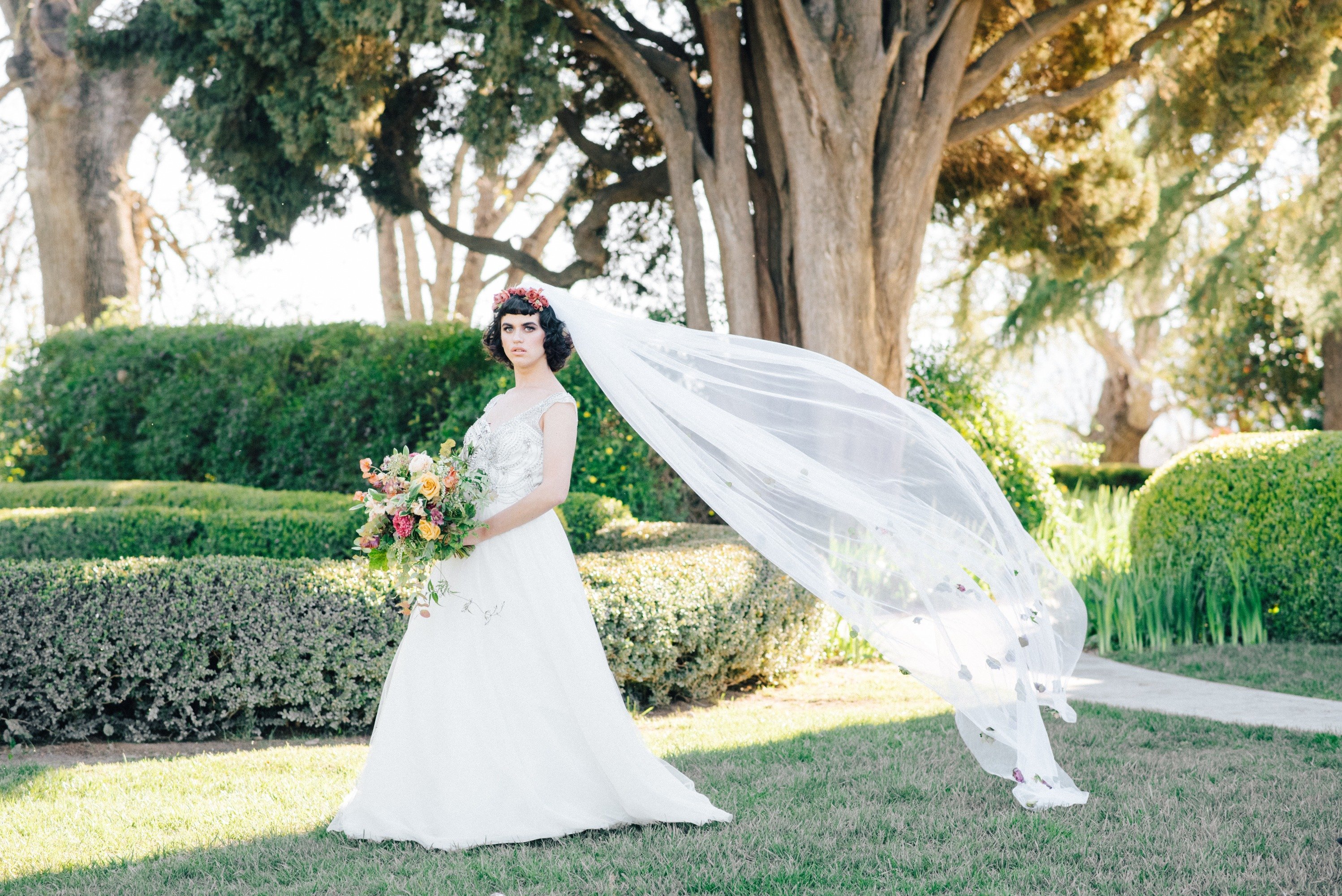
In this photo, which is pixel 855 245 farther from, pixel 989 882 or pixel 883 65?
pixel 989 882

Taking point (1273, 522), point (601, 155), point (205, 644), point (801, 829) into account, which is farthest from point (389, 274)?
point (801, 829)

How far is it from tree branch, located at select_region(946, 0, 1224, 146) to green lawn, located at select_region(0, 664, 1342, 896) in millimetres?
5771

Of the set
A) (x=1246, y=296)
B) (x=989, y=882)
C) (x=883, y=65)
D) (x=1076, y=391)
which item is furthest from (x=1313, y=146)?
(x=1076, y=391)

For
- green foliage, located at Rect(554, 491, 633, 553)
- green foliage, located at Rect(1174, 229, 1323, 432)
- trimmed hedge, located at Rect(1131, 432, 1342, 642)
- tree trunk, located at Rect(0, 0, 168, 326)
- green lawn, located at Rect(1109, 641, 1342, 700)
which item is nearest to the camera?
green lawn, located at Rect(1109, 641, 1342, 700)

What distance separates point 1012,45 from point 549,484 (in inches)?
278

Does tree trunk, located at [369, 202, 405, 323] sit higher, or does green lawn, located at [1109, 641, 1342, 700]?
tree trunk, located at [369, 202, 405, 323]

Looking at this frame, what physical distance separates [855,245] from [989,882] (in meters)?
5.90

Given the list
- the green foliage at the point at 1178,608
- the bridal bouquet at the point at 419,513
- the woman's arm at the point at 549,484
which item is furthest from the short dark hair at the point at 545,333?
the green foliage at the point at 1178,608

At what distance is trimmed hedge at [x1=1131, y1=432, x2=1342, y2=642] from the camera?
741 centimetres

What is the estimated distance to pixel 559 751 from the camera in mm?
3793

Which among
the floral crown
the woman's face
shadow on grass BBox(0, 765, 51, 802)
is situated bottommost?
shadow on grass BBox(0, 765, 51, 802)

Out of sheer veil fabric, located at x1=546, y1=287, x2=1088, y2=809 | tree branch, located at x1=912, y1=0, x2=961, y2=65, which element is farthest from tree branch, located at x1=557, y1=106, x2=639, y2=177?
sheer veil fabric, located at x1=546, y1=287, x2=1088, y2=809

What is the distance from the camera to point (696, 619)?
5.95 metres

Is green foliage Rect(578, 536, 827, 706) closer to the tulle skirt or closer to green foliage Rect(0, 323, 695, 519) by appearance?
the tulle skirt
